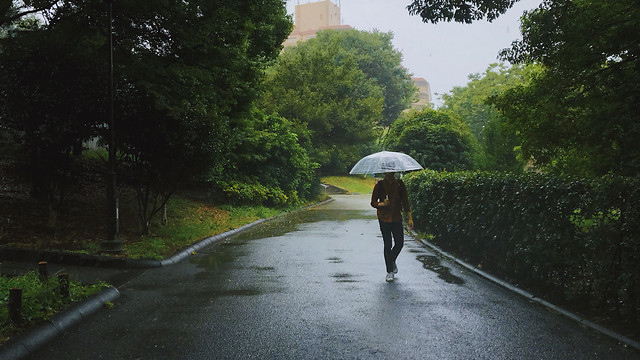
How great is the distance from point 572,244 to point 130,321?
17.4 feet

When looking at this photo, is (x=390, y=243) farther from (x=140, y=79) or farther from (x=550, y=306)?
(x=140, y=79)

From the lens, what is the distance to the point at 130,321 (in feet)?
18.5

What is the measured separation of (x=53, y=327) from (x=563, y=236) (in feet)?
19.5

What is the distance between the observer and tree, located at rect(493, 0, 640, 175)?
934 centimetres

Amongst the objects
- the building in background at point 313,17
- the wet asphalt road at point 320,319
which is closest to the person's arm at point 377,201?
the wet asphalt road at point 320,319

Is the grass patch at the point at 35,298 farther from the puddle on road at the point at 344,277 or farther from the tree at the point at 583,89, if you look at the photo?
the tree at the point at 583,89

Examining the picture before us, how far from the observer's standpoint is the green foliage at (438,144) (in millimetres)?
34531

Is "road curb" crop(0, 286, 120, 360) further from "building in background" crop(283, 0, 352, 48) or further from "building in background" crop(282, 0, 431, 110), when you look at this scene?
"building in background" crop(283, 0, 352, 48)

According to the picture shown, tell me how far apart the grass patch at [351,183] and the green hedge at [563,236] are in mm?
44821

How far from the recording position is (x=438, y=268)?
9.31 m

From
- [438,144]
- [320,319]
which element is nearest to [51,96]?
[320,319]

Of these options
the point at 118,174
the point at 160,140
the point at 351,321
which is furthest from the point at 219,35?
the point at 351,321

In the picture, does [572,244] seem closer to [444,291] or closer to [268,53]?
[444,291]

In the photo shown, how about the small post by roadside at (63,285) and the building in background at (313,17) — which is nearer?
the small post by roadside at (63,285)
